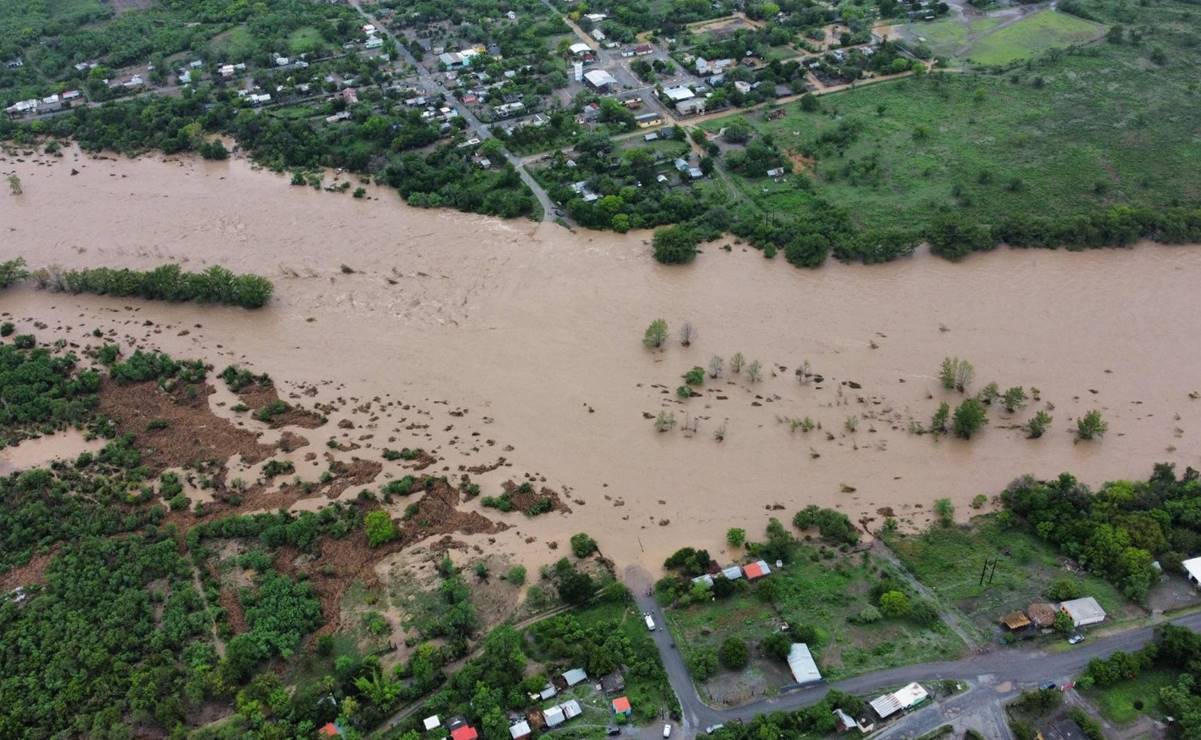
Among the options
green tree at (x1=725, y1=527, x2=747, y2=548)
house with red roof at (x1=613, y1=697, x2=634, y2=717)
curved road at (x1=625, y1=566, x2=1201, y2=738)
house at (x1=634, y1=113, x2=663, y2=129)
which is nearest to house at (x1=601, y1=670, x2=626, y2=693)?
house with red roof at (x1=613, y1=697, x2=634, y2=717)

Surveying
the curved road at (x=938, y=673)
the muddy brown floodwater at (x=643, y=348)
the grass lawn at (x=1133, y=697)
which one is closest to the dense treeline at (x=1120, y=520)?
the muddy brown floodwater at (x=643, y=348)

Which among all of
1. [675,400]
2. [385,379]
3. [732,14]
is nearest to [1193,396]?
[675,400]

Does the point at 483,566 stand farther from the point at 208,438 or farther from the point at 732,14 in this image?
the point at 732,14

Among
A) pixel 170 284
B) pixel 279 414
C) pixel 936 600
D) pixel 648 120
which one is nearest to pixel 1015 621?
pixel 936 600

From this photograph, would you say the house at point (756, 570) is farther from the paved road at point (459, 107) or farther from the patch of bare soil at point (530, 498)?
the paved road at point (459, 107)

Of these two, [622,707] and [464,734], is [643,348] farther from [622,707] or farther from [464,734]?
[464,734]
